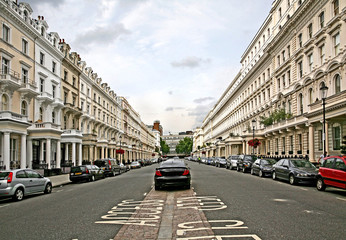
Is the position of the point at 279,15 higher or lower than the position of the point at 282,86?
higher

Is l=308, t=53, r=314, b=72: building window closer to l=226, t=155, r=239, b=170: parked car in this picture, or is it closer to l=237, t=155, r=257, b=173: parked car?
l=237, t=155, r=257, b=173: parked car

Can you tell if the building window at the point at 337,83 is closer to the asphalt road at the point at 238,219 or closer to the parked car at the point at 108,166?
the asphalt road at the point at 238,219

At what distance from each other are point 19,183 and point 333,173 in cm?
1442

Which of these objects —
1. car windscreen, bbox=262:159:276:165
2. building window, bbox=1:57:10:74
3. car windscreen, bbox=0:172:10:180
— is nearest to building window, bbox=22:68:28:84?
building window, bbox=1:57:10:74

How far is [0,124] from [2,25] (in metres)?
8.74

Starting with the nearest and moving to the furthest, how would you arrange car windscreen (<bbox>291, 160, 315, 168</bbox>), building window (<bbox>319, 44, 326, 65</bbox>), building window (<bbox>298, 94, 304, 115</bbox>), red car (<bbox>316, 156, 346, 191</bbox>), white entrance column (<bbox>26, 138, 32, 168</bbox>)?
1. red car (<bbox>316, 156, 346, 191</bbox>)
2. car windscreen (<bbox>291, 160, 315, 168</bbox>)
3. building window (<bbox>319, 44, 326, 65</bbox>)
4. white entrance column (<bbox>26, 138, 32, 168</bbox>)
5. building window (<bbox>298, 94, 304, 115</bbox>)

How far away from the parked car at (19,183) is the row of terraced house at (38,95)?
1016 cm

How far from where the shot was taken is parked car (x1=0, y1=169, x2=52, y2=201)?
1426 centimetres

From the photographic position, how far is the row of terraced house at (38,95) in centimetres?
2739

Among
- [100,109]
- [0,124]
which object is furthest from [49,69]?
[100,109]

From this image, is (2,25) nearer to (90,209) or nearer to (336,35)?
(90,209)

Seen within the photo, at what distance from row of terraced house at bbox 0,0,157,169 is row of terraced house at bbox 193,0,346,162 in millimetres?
23363

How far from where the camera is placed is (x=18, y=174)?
15.3 meters

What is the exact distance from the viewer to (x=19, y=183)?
15031mm
